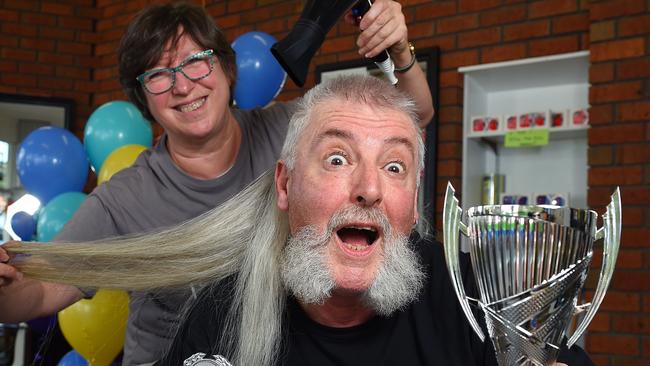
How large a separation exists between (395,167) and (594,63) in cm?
232

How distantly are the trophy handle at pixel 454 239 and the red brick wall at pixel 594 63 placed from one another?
2.41 metres

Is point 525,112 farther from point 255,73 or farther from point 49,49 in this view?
point 49,49

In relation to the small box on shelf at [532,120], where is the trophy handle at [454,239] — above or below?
below

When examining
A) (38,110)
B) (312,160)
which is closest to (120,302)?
(312,160)

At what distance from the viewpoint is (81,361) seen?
287cm

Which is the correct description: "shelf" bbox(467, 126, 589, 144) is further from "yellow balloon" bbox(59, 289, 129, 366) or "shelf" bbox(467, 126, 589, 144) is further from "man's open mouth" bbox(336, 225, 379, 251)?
"man's open mouth" bbox(336, 225, 379, 251)

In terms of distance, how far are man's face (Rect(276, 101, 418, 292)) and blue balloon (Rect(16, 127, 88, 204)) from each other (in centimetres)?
193

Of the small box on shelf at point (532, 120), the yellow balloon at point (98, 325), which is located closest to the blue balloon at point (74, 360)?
the yellow balloon at point (98, 325)

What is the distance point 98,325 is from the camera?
8.65ft

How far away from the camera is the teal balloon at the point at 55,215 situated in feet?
9.20

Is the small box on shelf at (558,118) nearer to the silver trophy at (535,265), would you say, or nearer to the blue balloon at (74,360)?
the blue balloon at (74,360)

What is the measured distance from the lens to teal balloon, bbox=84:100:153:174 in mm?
2982

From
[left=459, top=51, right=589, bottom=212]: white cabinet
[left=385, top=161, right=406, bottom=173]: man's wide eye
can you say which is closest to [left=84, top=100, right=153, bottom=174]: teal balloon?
[left=459, top=51, right=589, bottom=212]: white cabinet

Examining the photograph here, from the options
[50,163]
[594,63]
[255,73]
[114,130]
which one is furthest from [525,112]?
[50,163]
